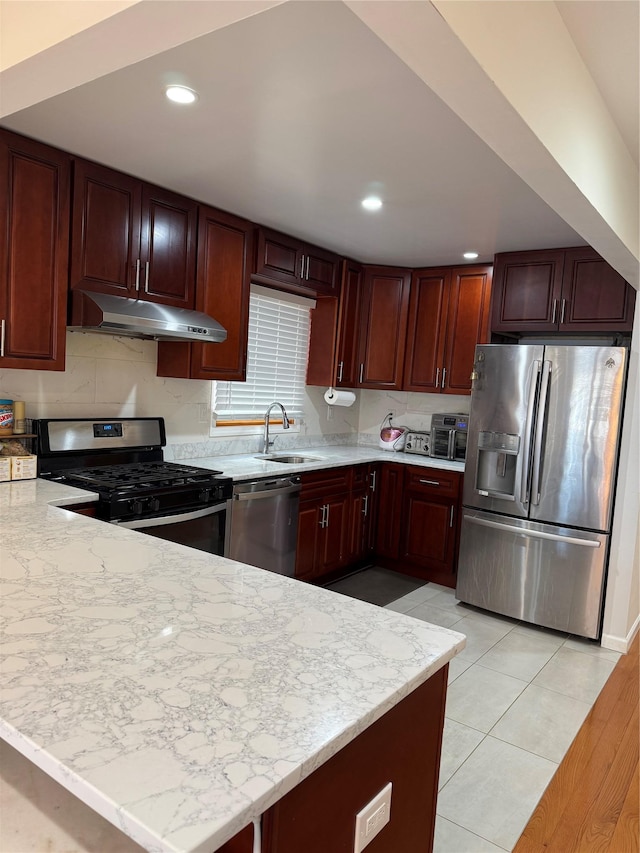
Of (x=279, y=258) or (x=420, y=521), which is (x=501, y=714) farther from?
(x=279, y=258)

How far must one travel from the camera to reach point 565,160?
5.53 feet

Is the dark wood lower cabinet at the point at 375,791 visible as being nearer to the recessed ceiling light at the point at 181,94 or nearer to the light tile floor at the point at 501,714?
the light tile floor at the point at 501,714

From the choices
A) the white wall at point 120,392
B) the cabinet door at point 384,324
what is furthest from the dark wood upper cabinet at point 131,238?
the cabinet door at point 384,324

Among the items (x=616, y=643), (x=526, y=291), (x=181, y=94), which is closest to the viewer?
(x=181, y=94)

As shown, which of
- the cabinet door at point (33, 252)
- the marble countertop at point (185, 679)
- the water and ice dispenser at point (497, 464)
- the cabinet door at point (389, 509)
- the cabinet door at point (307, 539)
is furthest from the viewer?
the cabinet door at point (389, 509)

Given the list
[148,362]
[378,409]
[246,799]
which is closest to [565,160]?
[246,799]

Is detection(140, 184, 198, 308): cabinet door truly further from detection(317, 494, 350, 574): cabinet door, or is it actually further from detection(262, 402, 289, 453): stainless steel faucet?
detection(317, 494, 350, 574): cabinet door

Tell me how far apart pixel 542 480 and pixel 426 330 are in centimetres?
158

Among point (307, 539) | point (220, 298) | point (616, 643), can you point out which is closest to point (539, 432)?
point (616, 643)

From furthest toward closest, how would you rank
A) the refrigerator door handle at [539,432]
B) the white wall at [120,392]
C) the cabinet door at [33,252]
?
the refrigerator door handle at [539,432], the white wall at [120,392], the cabinet door at [33,252]

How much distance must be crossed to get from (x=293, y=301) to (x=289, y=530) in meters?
1.78

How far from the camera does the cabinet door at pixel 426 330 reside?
4500 mm

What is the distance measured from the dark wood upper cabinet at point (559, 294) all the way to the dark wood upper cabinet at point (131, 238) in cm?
212

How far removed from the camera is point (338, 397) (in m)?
4.67
